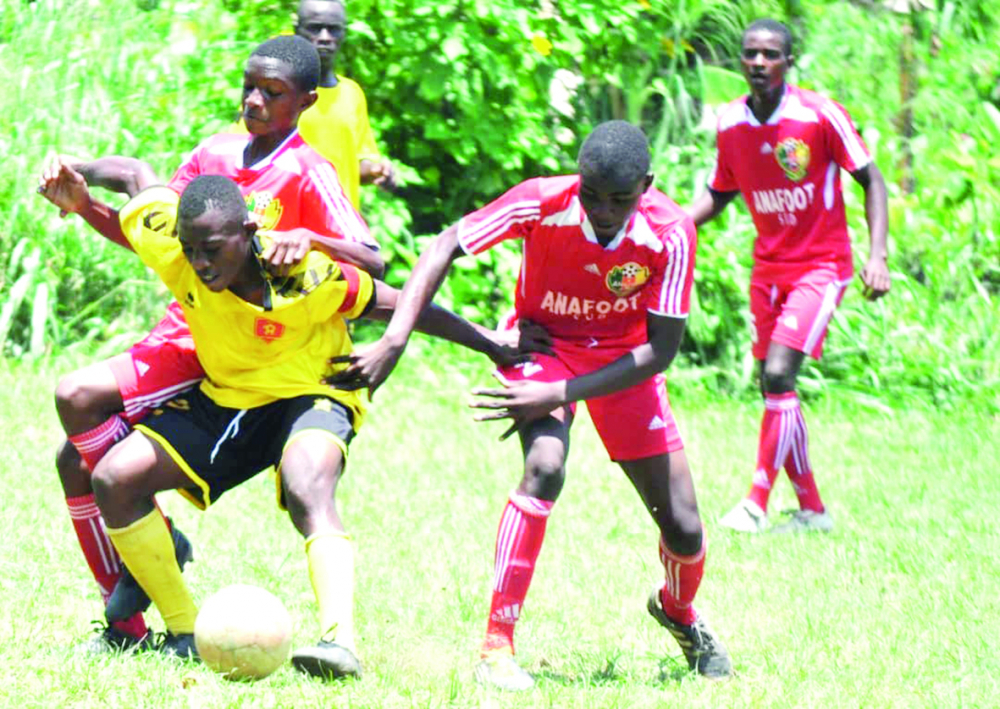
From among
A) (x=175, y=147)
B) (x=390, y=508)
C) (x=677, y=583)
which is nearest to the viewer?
(x=677, y=583)

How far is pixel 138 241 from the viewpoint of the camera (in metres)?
5.31

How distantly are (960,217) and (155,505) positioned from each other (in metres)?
8.07

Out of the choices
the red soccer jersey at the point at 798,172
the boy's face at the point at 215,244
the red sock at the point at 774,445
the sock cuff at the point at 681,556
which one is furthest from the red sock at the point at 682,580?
the red soccer jersey at the point at 798,172

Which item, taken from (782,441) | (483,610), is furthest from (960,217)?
(483,610)

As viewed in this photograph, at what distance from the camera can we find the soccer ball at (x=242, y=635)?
190 inches

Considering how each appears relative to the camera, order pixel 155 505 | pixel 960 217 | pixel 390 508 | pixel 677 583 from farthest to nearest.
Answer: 1. pixel 960 217
2. pixel 390 508
3. pixel 677 583
4. pixel 155 505

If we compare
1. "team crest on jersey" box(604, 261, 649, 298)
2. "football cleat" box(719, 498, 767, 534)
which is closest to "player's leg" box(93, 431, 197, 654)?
"team crest on jersey" box(604, 261, 649, 298)

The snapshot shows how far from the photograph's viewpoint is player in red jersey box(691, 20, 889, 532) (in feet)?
26.3

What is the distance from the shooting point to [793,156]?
8.13 metres

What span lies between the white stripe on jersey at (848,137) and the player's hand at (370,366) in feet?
12.0

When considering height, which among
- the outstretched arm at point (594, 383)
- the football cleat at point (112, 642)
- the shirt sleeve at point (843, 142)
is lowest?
the shirt sleeve at point (843, 142)

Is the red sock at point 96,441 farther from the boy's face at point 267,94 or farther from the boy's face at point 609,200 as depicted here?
the boy's face at point 609,200

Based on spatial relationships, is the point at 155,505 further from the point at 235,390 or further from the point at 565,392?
the point at 565,392

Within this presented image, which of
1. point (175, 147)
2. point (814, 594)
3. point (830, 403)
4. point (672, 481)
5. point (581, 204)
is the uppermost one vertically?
point (581, 204)
